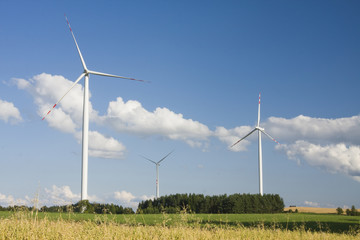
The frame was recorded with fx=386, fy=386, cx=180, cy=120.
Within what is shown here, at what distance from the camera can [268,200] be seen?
41.7 meters

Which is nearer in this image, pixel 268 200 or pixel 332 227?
pixel 332 227

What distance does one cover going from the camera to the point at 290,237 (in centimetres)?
1559

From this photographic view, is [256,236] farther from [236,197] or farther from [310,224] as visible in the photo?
[236,197]

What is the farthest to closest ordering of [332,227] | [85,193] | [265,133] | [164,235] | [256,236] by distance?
[265,133], [85,193], [332,227], [256,236], [164,235]

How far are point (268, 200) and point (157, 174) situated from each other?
1696 centimetres

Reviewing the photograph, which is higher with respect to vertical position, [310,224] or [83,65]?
[83,65]

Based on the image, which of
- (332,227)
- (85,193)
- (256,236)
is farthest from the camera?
(85,193)

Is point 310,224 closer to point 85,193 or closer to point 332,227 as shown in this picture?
point 332,227

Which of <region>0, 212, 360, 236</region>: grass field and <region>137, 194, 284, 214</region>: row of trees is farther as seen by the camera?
<region>137, 194, 284, 214</region>: row of trees

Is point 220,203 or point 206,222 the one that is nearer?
point 206,222

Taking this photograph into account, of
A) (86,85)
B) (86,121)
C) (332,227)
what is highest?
(86,85)

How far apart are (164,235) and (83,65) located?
102 feet

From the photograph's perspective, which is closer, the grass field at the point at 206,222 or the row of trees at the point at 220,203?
the grass field at the point at 206,222

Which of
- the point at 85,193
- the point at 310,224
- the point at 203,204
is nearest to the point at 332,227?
the point at 310,224
